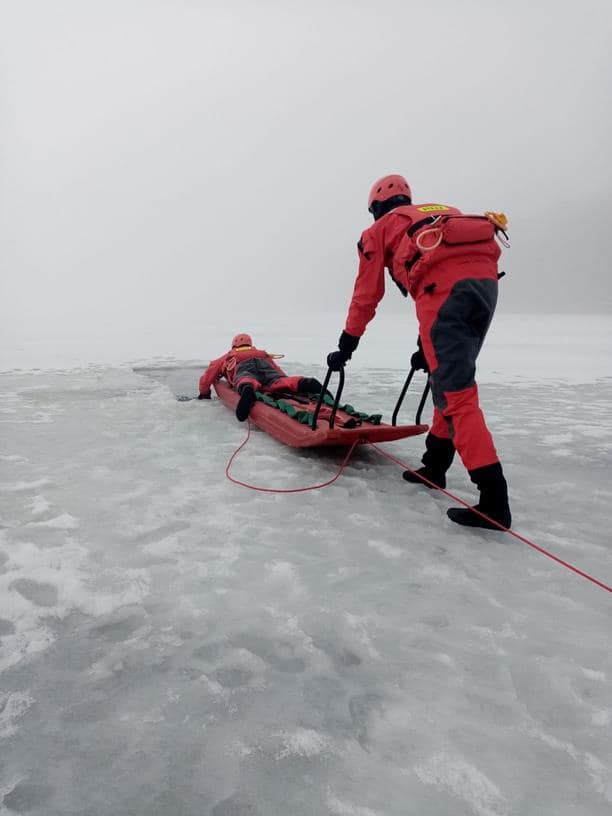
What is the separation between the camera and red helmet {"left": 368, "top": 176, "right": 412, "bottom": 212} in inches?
124

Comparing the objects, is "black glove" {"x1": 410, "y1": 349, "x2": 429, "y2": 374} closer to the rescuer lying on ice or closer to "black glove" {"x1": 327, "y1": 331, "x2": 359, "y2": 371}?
"black glove" {"x1": 327, "y1": 331, "x2": 359, "y2": 371}

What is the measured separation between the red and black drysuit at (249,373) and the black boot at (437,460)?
186 cm

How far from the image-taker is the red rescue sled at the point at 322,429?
3363 mm

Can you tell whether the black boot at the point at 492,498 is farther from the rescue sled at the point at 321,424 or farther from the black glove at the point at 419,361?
the black glove at the point at 419,361

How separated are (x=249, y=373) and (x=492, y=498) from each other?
131 inches

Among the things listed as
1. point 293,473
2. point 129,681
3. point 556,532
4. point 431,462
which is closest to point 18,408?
point 293,473

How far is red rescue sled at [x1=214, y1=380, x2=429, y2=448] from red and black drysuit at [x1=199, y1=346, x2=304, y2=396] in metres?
0.52

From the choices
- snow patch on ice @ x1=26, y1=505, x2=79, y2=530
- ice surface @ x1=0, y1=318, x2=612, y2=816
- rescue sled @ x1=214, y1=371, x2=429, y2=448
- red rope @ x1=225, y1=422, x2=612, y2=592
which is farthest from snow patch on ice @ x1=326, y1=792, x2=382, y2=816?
rescue sled @ x1=214, y1=371, x2=429, y2=448

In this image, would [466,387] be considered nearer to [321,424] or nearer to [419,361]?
[419,361]

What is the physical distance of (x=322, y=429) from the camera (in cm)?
340

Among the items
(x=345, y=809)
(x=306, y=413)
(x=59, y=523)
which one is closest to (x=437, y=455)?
(x=306, y=413)

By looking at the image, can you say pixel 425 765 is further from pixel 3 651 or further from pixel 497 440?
pixel 497 440

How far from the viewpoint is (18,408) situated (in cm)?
530

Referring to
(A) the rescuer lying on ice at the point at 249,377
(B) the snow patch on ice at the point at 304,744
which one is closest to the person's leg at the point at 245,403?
(A) the rescuer lying on ice at the point at 249,377
